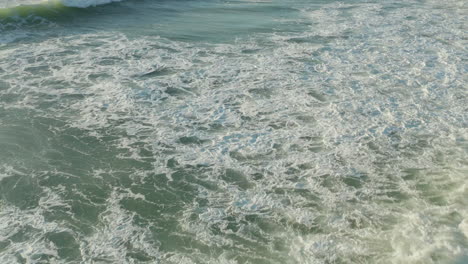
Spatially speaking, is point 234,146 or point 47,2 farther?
point 47,2

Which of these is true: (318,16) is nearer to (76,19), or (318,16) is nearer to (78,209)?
(76,19)

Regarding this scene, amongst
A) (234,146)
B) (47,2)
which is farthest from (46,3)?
(234,146)

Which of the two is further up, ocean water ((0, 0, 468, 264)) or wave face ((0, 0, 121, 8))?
wave face ((0, 0, 121, 8))

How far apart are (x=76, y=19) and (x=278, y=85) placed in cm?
748

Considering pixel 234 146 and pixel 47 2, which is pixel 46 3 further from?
pixel 234 146

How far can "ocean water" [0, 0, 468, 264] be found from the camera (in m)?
4.34

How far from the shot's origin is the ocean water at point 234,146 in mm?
4336

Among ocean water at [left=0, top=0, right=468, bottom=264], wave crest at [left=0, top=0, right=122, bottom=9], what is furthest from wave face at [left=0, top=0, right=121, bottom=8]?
ocean water at [left=0, top=0, right=468, bottom=264]

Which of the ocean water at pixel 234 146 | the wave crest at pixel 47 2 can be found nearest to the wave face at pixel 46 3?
the wave crest at pixel 47 2

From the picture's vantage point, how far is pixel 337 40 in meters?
10.5

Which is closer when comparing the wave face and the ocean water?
the ocean water

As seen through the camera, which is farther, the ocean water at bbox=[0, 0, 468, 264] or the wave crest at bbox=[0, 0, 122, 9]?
the wave crest at bbox=[0, 0, 122, 9]

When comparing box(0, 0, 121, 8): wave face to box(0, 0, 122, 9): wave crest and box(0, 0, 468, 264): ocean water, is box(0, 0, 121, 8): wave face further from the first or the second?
box(0, 0, 468, 264): ocean water

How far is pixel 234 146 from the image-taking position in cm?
604
